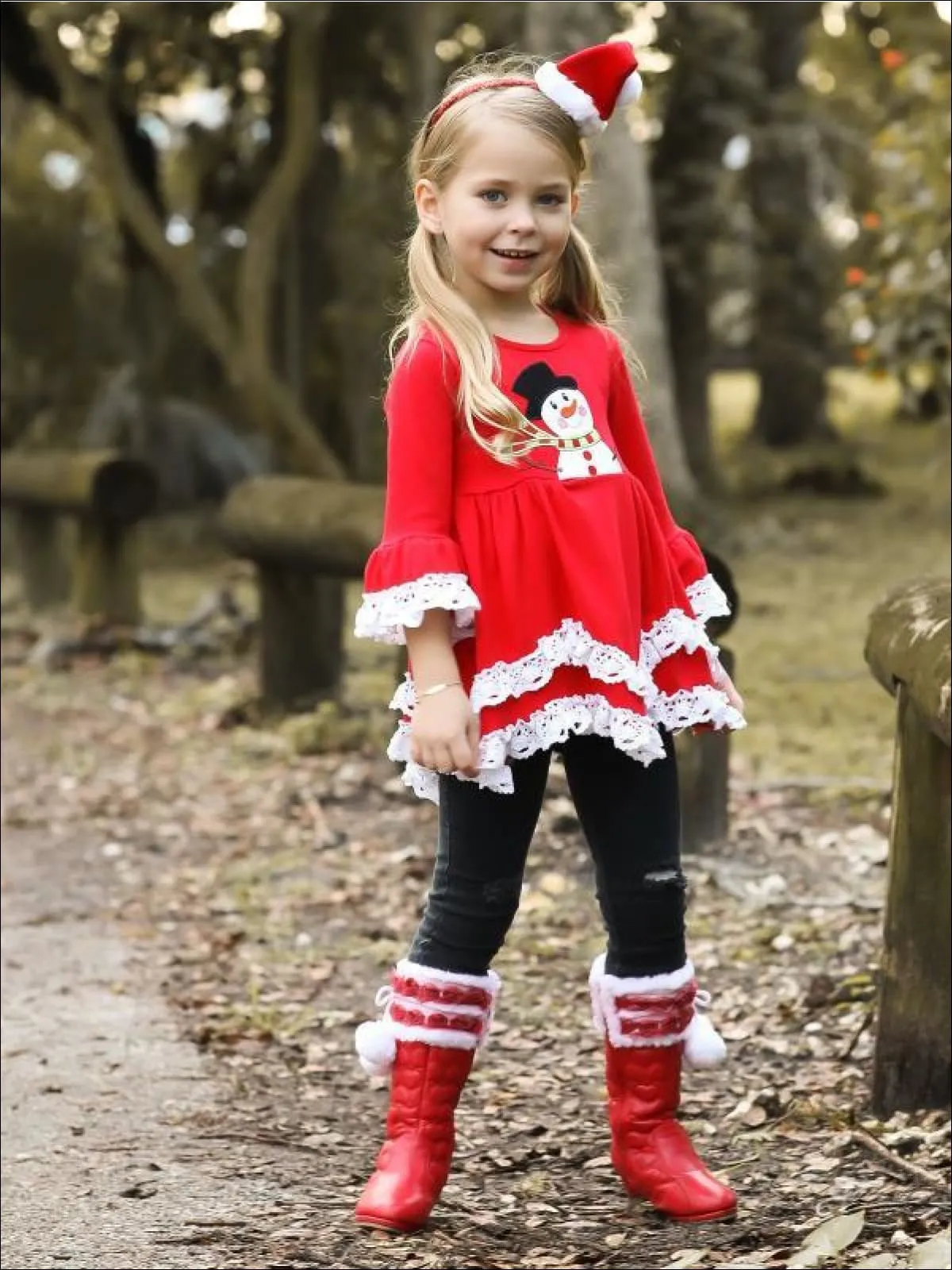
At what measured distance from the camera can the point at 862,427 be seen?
69.6 ft

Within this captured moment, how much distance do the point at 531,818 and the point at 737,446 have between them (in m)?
15.7

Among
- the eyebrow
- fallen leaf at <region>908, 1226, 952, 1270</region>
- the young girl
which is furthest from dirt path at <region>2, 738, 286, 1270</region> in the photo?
the eyebrow

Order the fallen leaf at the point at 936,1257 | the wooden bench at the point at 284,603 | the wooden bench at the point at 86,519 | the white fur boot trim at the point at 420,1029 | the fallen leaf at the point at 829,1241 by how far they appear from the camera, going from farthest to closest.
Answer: the wooden bench at the point at 86,519 → the wooden bench at the point at 284,603 → the white fur boot trim at the point at 420,1029 → the fallen leaf at the point at 829,1241 → the fallen leaf at the point at 936,1257

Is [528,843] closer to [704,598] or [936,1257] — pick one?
[704,598]

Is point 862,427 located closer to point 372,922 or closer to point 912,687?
point 372,922

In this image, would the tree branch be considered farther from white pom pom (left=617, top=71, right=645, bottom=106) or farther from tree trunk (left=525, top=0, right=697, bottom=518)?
white pom pom (left=617, top=71, right=645, bottom=106)

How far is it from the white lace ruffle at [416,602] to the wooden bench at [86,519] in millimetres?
6974

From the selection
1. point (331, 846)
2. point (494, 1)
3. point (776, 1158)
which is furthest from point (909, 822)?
point (494, 1)

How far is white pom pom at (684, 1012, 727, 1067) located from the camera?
10.3 ft

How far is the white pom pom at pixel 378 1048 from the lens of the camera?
3082 millimetres

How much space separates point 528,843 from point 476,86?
110cm

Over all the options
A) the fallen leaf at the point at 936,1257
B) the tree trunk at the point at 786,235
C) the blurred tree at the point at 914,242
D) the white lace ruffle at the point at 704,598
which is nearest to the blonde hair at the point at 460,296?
the white lace ruffle at the point at 704,598

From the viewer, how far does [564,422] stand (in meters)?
2.94

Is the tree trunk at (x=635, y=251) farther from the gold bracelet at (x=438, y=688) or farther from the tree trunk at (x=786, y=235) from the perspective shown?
the gold bracelet at (x=438, y=688)
